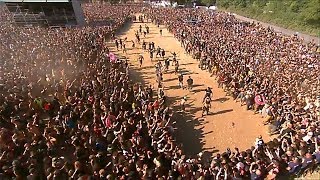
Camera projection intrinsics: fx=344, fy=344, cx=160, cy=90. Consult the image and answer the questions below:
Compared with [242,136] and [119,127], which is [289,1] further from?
[119,127]

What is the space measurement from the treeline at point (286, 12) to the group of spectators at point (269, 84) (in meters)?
7.49

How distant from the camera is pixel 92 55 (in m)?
23.2

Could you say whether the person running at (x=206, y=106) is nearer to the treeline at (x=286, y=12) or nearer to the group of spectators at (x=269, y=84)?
the group of spectators at (x=269, y=84)

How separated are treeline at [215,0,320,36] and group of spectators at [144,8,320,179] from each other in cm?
749

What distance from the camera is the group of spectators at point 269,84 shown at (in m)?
11.3

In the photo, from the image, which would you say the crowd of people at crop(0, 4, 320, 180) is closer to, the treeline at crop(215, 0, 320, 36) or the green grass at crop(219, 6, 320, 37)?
the green grass at crop(219, 6, 320, 37)

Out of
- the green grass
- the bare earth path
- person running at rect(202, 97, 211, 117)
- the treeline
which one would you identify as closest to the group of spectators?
the bare earth path

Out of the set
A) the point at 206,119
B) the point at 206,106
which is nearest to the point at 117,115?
the point at 206,119

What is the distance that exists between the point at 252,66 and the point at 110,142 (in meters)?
13.9

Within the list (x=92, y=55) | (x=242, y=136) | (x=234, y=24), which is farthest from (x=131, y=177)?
(x=234, y=24)

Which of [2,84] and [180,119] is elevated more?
[2,84]

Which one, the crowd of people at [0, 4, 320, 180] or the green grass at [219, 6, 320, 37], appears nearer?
the crowd of people at [0, 4, 320, 180]

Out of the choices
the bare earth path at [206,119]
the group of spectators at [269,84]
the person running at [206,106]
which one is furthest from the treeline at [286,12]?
the person running at [206,106]

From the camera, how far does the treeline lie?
39938 millimetres
